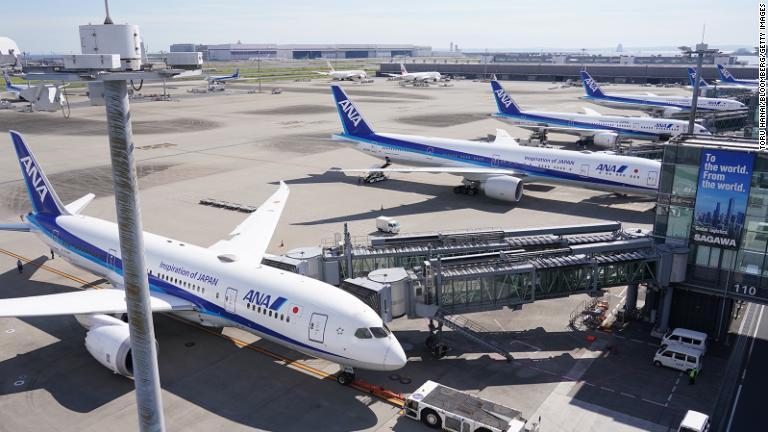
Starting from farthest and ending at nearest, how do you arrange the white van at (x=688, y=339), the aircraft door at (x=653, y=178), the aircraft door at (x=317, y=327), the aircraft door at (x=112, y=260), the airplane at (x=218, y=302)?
the aircraft door at (x=653, y=178), the aircraft door at (x=112, y=260), the white van at (x=688, y=339), the aircraft door at (x=317, y=327), the airplane at (x=218, y=302)

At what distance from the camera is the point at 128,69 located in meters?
11.4

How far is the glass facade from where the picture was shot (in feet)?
91.6

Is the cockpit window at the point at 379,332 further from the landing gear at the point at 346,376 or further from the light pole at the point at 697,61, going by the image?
the light pole at the point at 697,61

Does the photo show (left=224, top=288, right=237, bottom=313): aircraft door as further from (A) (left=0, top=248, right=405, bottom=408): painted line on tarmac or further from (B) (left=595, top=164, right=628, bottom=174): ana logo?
(B) (left=595, top=164, right=628, bottom=174): ana logo

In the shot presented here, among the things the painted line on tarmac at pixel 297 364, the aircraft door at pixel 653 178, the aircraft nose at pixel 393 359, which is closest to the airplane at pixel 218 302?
the aircraft nose at pixel 393 359

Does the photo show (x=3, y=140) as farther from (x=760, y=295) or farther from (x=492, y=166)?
(x=760, y=295)

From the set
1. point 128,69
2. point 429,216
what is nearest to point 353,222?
point 429,216

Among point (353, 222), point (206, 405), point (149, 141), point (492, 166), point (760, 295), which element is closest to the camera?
point (206, 405)

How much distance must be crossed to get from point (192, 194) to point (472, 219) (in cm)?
2918

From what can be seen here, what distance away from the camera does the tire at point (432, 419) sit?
2277cm

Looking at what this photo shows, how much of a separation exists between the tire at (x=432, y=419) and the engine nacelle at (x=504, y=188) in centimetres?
3444

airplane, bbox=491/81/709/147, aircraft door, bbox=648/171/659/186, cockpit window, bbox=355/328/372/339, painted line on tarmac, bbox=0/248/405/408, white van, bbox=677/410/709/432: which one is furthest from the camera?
airplane, bbox=491/81/709/147

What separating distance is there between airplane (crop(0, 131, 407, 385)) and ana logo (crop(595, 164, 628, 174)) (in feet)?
110

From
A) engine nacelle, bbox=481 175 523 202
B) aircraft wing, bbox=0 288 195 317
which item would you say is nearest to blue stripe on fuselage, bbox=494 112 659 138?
engine nacelle, bbox=481 175 523 202
